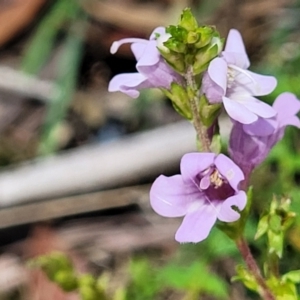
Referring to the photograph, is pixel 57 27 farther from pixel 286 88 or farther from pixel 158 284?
pixel 158 284

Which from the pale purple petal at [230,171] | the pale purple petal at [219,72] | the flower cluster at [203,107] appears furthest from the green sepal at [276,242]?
the pale purple petal at [219,72]

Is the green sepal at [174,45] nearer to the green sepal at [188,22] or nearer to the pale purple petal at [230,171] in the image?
the green sepal at [188,22]

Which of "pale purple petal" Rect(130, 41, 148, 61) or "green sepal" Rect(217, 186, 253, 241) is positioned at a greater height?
"pale purple petal" Rect(130, 41, 148, 61)

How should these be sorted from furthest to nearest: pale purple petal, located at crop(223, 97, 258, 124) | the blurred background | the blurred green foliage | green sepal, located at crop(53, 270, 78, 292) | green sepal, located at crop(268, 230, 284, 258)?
the blurred green foliage
the blurred background
green sepal, located at crop(53, 270, 78, 292)
green sepal, located at crop(268, 230, 284, 258)
pale purple petal, located at crop(223, 97, 258, 124)

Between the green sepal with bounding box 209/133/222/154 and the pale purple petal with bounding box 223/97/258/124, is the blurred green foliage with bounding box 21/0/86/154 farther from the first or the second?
the pale purple petal with bounding box 223/97/258/124

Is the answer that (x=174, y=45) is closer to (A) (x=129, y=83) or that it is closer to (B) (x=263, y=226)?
(A) (x=129, y=83)

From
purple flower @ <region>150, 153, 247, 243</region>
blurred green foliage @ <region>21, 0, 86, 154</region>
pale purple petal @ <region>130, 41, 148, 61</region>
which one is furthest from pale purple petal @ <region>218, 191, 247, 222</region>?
blurred green foliage @ <region>21, 0, 86, 154</region>

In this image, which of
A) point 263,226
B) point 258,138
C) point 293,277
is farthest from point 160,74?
point 293,277

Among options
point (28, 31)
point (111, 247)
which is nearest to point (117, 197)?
point (111, 247)
